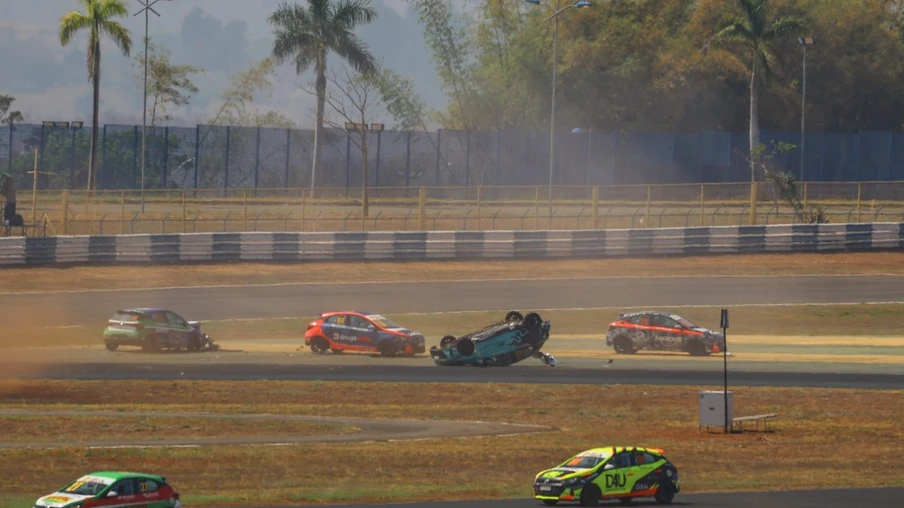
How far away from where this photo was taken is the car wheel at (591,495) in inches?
691

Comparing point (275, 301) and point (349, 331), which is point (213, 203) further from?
point (349, 331)

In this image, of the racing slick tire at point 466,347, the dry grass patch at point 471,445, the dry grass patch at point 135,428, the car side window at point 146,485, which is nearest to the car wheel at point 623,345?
the racing slick tire at point 466,347

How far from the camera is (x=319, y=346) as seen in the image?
3491cm

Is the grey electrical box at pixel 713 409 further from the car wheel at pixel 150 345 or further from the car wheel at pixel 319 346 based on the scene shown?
the car wheel at pixel 150 345

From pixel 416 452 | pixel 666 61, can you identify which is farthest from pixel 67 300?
pixel 666 61

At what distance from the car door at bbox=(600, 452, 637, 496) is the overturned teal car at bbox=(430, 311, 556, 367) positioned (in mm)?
14167

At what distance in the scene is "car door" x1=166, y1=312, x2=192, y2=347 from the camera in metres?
34.7

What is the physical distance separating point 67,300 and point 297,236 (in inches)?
384

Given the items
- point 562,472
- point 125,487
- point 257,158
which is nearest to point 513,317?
point 562,472

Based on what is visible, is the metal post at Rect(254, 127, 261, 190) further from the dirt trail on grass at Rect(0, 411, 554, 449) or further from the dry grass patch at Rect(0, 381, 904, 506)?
the dirt trail on grass at Rect(0, 411, 554, 449)

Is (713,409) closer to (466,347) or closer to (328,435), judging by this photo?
(328,435)

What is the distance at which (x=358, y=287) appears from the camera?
147 ft

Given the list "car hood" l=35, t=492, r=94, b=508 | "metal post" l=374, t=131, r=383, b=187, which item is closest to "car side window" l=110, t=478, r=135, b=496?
"car hood" l=35, t=492, r=94, b=508

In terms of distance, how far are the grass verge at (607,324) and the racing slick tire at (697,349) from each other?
300cm
